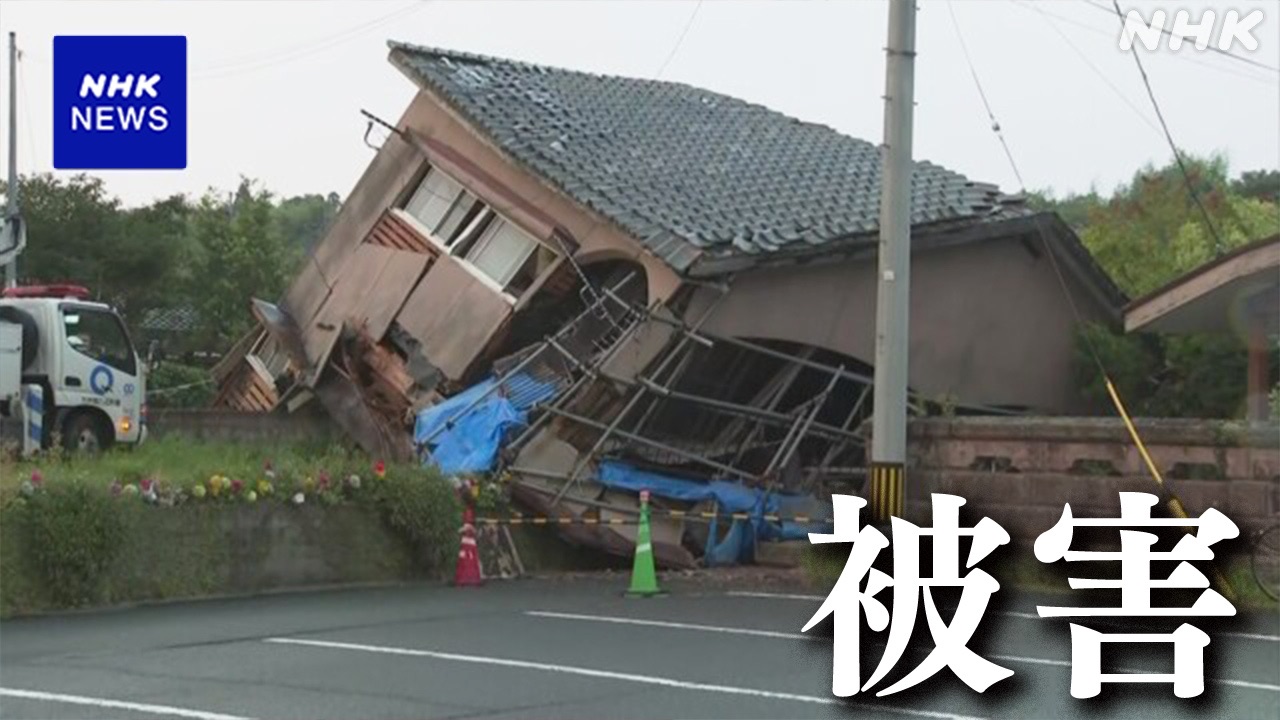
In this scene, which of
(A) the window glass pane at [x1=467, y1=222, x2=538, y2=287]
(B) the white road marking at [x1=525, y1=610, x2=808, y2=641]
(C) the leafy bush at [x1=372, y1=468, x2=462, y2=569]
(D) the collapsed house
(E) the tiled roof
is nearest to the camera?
(B) the white road marking at [x1=525, y1=610, x2=808, y2=641]

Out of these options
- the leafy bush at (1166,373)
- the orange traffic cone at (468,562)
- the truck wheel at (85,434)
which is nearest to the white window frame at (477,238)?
the orange traffic cone at (468,562)

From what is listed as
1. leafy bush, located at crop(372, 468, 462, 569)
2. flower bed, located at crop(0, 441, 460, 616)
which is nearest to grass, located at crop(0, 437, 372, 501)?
flower bed, located at crop(0, 441, 460, 616)

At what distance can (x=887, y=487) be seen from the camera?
1691cm

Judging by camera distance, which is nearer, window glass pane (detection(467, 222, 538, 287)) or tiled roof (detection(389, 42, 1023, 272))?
tiled roof (detection(389, 42, 1023, 272))

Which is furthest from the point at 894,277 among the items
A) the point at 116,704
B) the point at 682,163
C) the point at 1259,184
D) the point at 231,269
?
the point at 1259,184

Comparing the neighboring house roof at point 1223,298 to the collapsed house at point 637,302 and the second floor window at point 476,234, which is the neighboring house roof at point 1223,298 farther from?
the second floor window at point 476,234

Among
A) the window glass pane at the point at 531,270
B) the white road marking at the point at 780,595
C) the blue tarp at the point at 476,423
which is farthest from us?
the window glass pane at the point at 531,270

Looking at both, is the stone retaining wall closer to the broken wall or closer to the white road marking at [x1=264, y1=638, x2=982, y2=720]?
the broken wall

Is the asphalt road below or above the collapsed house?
below

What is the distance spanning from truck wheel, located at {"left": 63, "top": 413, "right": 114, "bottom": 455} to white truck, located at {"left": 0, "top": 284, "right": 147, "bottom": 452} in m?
0.01

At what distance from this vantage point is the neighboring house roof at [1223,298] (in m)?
19.0

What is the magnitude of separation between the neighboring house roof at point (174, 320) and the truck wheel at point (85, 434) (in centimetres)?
1891

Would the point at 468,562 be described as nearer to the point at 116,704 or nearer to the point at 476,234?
the point at 476,234

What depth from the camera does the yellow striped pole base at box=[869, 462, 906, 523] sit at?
666 inches
